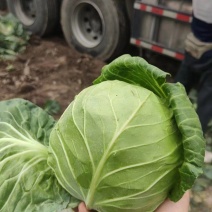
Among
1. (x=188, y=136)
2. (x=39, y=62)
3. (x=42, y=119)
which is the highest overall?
(x=188, y=136)

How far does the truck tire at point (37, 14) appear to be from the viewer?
5.67m

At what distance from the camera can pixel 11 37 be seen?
559cm

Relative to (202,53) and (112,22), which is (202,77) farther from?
(112,22)

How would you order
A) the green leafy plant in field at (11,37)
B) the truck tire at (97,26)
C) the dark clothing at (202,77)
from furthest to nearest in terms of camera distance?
the green leafy plant in field at (11,37), the truck tire at (97,26), the dark clothing at (202,77)

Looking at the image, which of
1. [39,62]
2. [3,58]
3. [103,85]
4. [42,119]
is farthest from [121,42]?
[103,85]

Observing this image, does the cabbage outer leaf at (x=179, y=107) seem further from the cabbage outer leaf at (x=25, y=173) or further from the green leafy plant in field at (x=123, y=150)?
the cabbage outer leaf at (x=25, y=173)

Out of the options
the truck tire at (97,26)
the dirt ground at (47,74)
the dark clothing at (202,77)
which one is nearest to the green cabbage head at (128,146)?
the dark clothing at (202,77)

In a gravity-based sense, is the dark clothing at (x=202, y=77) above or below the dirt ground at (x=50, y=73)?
above

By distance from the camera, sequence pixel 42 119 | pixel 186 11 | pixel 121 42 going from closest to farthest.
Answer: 1. pixel 42 119
2. pixel 186 11
3. pixel 121 42

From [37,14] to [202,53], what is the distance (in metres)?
3.06

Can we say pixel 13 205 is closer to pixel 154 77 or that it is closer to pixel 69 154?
pixel 69 154

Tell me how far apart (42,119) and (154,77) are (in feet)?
2.34

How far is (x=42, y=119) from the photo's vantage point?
2137mm

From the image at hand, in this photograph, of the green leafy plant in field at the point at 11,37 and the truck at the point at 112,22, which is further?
the green leafy plant in field at the point at 11,37
